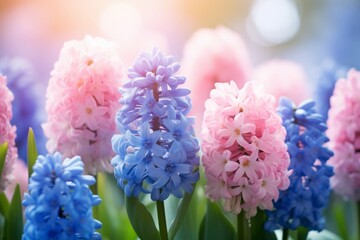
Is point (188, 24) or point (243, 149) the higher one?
point (188, 24)

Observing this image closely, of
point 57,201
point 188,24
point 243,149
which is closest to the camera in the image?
point 57,201

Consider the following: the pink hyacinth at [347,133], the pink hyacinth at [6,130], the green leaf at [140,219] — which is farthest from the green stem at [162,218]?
the pink hyacinth at [347,133]

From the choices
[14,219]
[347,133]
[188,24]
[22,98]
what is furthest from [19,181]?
[188,24]

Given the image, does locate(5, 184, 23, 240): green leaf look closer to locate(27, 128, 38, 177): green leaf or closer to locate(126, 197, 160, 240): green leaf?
locate(27, 128, 38, 177): green leaf

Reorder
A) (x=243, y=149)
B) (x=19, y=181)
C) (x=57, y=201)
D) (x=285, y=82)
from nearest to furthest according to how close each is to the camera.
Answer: (x=57, y=201)
(x=243, y=149)
(x=19, y=181)
(x=285, y=82)

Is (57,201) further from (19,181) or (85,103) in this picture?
(19,181)

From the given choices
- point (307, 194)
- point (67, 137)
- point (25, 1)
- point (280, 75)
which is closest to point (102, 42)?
point (67, 137)

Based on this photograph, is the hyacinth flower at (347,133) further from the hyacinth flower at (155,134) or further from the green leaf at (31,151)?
the green leaf at (31,151)
